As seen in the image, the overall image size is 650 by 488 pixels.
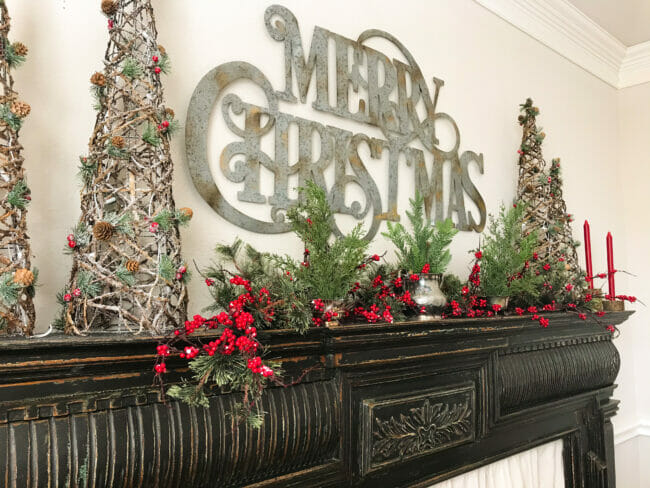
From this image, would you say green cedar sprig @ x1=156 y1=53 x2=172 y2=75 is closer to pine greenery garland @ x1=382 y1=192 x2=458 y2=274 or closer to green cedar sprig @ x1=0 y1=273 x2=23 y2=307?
green cedar sprig @ x1=0 y1=273 x2=23 y2=307

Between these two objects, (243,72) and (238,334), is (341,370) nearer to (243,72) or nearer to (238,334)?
(238,334)

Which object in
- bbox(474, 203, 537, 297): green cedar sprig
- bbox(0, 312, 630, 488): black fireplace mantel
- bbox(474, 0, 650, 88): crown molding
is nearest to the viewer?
bbox(0, 312, 630, 488): black fireplace mantel

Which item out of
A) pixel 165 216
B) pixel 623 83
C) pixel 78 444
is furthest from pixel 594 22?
pixel 78 444

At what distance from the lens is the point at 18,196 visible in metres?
0.88

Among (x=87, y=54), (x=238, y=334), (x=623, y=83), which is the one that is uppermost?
(x=623, y=83)

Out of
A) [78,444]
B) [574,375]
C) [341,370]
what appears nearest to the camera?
[78,444]

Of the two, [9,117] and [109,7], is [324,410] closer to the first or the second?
[9,117]

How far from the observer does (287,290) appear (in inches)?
44.1

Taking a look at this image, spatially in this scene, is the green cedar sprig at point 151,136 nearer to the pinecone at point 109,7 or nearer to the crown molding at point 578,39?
the pinecone at point 109,7

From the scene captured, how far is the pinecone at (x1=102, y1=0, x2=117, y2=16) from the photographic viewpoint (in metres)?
1.03

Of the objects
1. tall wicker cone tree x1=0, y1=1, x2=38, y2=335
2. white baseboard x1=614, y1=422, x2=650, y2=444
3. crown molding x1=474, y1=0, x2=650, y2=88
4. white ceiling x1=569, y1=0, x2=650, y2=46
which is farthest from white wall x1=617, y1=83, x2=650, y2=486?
tall wicker cone tree x1=0, y1=1, x2=38, y2=335

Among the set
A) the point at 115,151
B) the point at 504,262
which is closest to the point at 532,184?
the point at 504,262

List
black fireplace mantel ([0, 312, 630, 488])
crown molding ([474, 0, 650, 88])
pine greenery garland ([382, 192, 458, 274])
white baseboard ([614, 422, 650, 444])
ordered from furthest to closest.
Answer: white baseboard ([614, 422, 650, 444]) < crown molding ([474, 0, 650, 88]) < pine greenery garland ([382, 192, 458, 274]) < black fireplace mantel ([0, 312, 630, 488])

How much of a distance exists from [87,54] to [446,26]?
1423 mm
